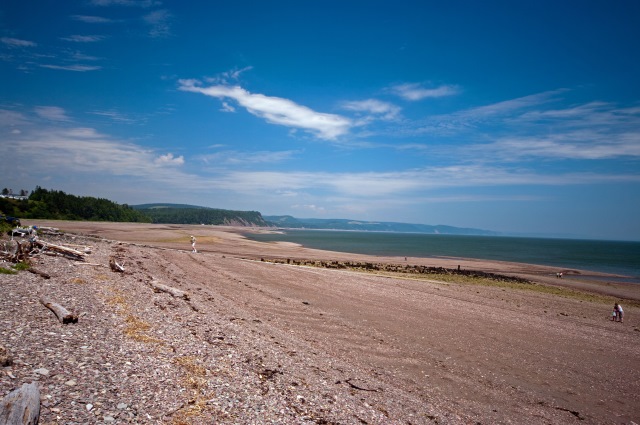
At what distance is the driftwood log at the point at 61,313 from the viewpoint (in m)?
9.13

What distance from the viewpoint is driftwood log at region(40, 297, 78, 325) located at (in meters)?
9.13

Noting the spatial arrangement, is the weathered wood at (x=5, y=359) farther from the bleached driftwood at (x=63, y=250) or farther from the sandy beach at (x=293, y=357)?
Answer: the bleached driftwood at (x=63, y=250)

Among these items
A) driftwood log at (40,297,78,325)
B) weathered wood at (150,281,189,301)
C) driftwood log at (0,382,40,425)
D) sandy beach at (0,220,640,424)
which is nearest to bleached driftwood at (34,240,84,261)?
sandy beach at (0,220,640,424)

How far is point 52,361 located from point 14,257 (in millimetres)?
13239

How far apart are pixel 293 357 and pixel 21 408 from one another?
6.77 metres

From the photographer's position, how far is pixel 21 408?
481 centimetres

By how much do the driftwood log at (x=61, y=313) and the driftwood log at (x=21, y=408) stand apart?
14.5 ft

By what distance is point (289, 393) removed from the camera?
7949 mm

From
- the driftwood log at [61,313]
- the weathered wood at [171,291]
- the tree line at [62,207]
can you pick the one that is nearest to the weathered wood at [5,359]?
the driftwood log at [61,313]

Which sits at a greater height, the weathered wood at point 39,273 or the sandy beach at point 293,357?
the weathered wood at point 39,273

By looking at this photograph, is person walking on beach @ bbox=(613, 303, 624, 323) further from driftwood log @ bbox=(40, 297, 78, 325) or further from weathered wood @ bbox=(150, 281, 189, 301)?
driftwood log @ bbox=(40, 297, 78, 325)

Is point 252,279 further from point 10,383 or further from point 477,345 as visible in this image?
point 10,383

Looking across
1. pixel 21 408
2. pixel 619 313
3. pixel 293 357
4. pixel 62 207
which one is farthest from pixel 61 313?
pixel 62 207

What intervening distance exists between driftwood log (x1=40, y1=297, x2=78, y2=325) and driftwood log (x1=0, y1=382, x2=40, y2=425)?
14.5 ft
